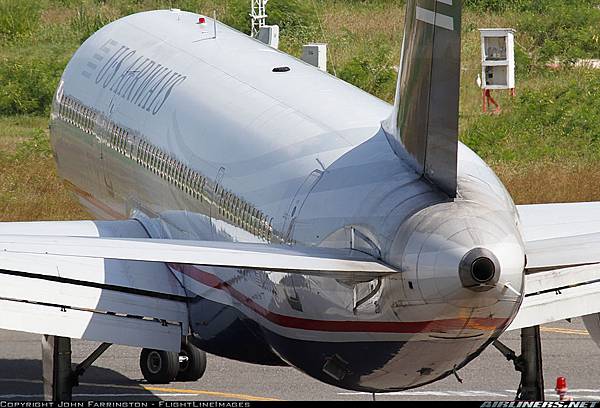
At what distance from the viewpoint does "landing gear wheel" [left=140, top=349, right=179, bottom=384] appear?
76.2 feet

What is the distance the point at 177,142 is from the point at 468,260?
8592 millimetres

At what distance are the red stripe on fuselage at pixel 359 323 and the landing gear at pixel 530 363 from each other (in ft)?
11.3

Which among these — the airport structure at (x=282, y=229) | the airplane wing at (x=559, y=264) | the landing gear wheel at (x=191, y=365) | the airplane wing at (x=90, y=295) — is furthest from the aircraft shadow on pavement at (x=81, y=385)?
the airplane wing at (x=559, y=264)

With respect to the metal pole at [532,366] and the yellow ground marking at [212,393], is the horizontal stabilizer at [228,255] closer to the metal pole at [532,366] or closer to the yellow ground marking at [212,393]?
the metal pole at [532,366]

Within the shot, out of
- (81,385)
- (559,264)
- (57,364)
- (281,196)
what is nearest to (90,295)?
(57,364)

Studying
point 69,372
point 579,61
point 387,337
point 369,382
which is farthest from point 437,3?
point 579,61

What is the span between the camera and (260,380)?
23.2m

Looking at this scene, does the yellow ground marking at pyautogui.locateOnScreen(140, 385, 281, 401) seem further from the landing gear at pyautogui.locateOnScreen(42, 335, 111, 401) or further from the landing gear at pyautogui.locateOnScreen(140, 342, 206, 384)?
the landing gear at pyautogui.locateOnScreen(42, 335, 111, 401)

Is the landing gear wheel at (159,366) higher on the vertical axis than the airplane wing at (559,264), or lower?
lower

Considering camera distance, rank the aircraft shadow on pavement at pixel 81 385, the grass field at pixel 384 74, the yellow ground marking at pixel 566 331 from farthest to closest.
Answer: the grass field at pixel 384 74, the yellow ground marking at pixel 566 331, the aircraft shadow on pavement at pixel 81 385

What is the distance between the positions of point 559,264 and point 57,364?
752cm

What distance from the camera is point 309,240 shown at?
16.6 meters

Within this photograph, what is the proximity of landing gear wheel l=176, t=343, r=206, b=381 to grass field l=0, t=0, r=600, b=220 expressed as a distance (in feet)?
37.1

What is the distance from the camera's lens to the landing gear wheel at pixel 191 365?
23375 millimetres
